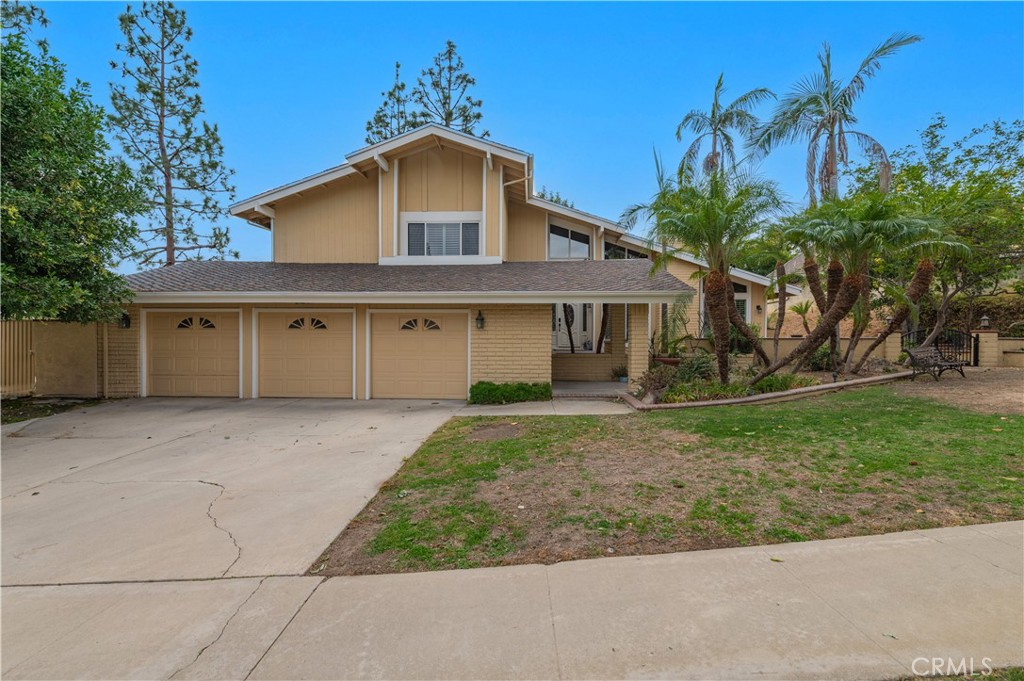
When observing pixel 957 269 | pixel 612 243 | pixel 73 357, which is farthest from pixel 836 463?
pixel 73 357

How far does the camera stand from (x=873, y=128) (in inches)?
580

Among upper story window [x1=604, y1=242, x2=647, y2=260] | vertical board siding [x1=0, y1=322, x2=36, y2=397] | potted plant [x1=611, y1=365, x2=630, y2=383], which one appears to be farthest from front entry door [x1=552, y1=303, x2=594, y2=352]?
vertical board siding [x1=0, y1=322, x2=36, y2=397]

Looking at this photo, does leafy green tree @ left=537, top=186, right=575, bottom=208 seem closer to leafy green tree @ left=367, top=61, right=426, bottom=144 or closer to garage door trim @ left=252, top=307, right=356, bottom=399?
leafy green tree @ left=367, top=61, right=426, bottom=144

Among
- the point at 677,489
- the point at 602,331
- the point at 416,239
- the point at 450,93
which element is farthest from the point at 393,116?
the point at 677,489

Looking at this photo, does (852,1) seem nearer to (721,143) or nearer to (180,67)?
(721,143)

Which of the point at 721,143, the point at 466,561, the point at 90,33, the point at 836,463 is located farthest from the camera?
the point at 90,33

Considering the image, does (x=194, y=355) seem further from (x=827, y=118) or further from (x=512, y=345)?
(x=827, y=118)

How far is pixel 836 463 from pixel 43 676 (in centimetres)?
665

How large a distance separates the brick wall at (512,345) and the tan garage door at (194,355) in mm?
6211

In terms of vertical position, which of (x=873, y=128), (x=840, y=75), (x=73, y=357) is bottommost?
(x=73, y=357)

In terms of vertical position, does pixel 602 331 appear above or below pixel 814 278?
below

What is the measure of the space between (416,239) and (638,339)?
7062mm

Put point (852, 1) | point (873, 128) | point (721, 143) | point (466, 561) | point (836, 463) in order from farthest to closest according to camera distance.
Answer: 1. point (721, 143)
2. point (873, 128)
3. point (852, 1)
4. point (836, 463)
5. point (466, 561)

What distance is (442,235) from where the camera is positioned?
544 inches
